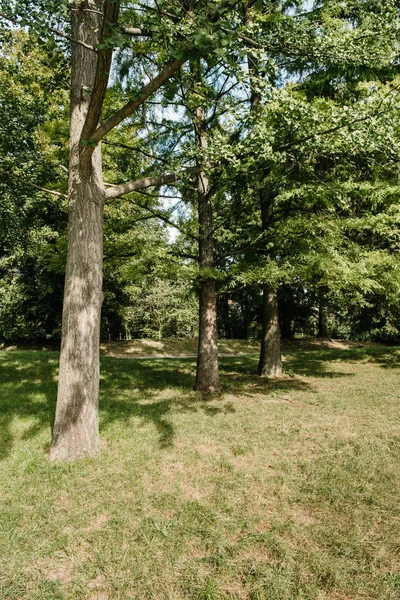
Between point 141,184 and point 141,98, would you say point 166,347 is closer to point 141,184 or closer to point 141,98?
point 141,184

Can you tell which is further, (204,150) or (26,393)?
(26,393)

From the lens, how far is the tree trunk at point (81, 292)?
484 centimetres

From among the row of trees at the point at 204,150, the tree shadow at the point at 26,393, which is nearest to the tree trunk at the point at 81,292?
the row of trees at the point at 204,150

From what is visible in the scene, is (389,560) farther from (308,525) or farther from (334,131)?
(334,131)

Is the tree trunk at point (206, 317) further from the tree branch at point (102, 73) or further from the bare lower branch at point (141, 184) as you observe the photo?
the tree branch at point (102, 73)

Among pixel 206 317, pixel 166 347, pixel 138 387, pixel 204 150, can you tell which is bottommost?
pixel 138 387

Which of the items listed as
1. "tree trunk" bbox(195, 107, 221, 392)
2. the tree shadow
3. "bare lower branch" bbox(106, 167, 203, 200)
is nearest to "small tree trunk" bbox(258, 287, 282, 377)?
"tree trunk" bbox(195, 107, 221, 392)

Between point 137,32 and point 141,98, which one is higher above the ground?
point 137,32

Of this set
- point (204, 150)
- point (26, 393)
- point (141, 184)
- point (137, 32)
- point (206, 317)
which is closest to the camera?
point (137, 32)

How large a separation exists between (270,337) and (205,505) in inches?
295

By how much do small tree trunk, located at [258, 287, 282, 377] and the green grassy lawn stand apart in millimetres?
3536

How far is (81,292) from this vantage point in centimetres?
498

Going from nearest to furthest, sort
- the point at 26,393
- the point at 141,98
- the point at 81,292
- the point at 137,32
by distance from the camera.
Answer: the point at 141,98 < the point at 137,32 < the point at 81,292 < the point at 26,393

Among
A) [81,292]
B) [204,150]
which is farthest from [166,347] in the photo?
[81,292]
